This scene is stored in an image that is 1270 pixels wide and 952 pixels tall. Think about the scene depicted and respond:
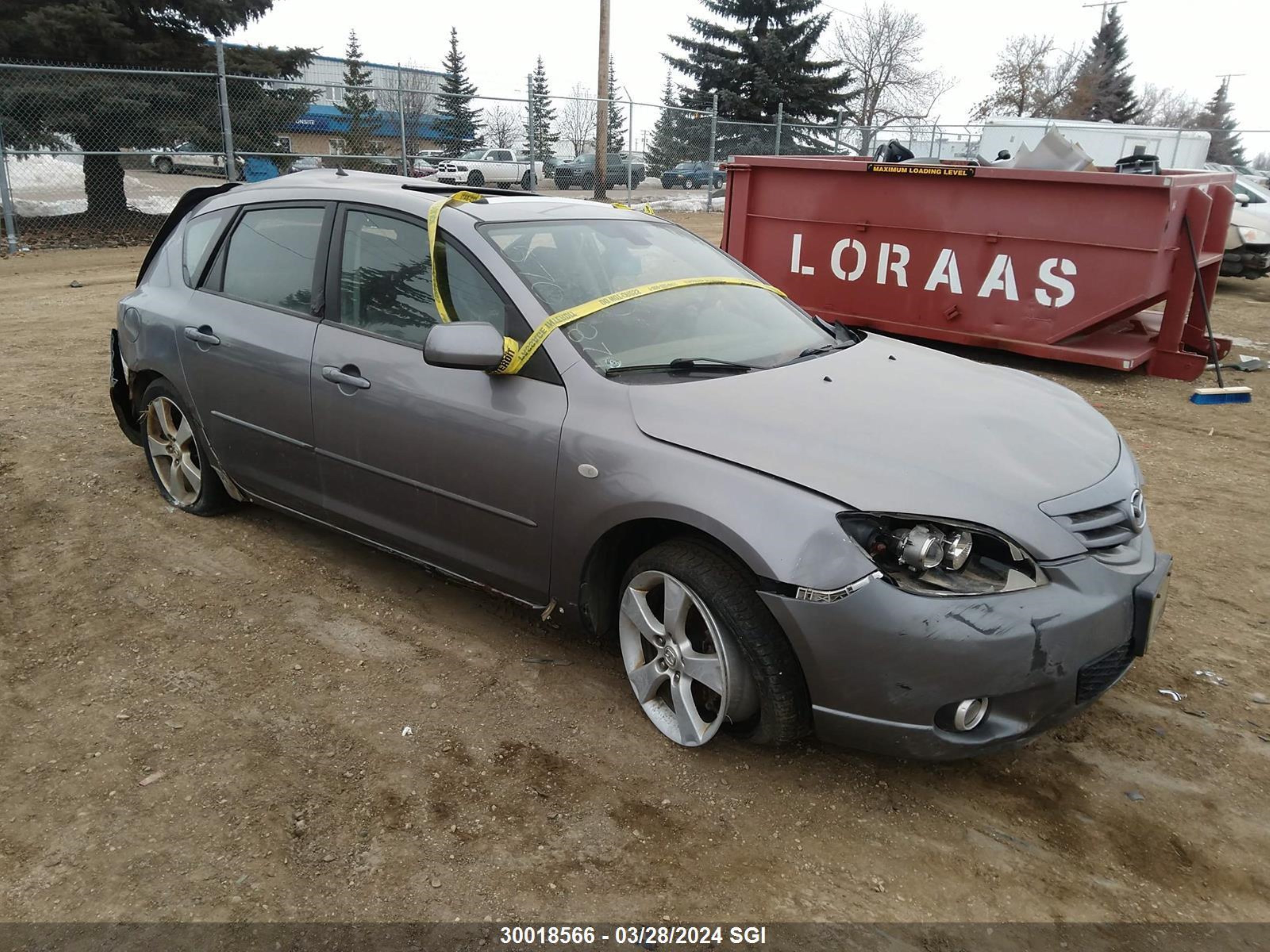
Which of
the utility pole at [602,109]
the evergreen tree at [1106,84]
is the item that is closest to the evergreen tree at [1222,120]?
the evergreen tree at [1106,84]

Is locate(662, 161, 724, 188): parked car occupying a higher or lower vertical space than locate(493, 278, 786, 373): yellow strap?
higher

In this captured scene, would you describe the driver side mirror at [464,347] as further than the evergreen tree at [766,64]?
No

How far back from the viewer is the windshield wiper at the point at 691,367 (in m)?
3.14

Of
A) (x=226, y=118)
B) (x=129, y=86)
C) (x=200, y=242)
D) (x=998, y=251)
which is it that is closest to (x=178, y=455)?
(x=200, y=242)

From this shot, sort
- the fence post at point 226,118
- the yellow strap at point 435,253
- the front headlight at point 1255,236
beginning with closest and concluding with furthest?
the yellow strap at point 435,253 → the front headlight at point 1255,236 → the fence post at point 226,118

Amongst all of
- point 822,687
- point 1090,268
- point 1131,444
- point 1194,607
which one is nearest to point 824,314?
point 1090,268

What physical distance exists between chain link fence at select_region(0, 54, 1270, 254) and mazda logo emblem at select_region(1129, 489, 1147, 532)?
11.2 m

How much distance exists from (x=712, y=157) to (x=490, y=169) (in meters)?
5.68

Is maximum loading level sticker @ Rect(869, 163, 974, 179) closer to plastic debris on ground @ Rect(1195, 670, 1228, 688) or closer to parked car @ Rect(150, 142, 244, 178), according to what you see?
plastic debris on ground @ Rect(1195, 670, 1228, 688)

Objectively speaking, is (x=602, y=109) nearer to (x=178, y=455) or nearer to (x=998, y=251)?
(x=998, y=251)

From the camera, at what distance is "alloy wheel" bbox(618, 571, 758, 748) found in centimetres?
278

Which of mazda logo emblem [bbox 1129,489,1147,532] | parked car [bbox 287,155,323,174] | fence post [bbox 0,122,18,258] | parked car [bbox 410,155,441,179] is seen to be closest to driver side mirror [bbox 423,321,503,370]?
mazda logo emblem [bbox 1129,489,1147,532]

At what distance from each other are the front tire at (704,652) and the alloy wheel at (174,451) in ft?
8.82

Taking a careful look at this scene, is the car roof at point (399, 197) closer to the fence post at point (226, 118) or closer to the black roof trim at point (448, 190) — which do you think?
the black roof trim at point (448, 190)
